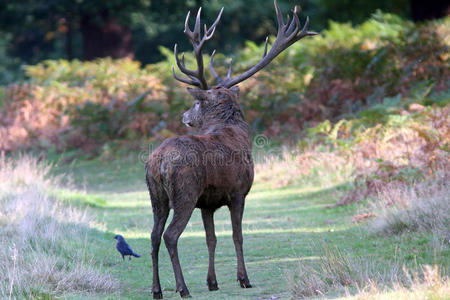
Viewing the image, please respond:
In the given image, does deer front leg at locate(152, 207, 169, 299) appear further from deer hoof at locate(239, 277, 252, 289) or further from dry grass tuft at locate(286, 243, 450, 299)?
dry grass tuft at locate(286, 243, 450, 299)

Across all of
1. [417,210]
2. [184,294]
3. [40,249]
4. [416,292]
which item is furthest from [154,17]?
[416,292]

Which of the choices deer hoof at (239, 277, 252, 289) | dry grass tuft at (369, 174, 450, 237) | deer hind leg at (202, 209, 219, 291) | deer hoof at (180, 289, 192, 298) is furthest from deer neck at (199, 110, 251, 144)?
dry grass tuft at (369, 174, 450, 237)

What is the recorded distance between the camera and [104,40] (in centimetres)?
3603

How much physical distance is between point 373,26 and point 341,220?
1302 centimetres

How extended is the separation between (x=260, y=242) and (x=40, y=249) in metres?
3.54

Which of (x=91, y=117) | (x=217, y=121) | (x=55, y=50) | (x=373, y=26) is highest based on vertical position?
(x=55, y=50)

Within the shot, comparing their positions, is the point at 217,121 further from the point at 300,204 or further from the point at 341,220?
the point at 300,204

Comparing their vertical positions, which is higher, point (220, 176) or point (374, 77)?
point (374, 77)

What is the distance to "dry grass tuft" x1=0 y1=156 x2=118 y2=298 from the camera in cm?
719

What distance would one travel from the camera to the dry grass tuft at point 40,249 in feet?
23.6

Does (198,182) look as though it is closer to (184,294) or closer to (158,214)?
(158,214)

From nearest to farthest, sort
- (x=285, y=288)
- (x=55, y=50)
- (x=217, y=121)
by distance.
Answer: (x=285, y=288), (x=217, y=121), (x=55, y=50)

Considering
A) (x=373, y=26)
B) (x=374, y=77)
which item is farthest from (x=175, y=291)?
(x=373, y=26)

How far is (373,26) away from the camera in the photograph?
920 inches
